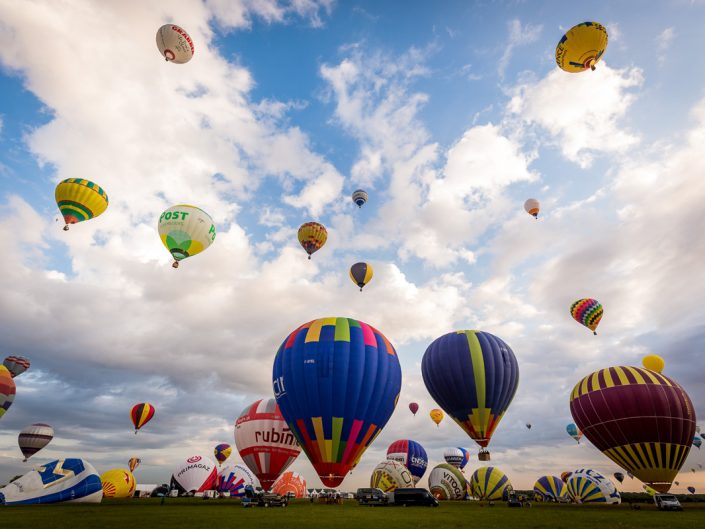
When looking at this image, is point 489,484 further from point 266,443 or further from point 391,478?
point 266,443

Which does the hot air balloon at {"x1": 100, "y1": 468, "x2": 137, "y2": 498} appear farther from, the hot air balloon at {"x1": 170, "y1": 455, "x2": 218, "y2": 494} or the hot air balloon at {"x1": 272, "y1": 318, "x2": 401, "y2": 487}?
the hot air balloon at {"x1": 272, "y1": 318, "x2": 401, "y2": 487}

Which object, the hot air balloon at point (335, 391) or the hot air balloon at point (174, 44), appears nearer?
the hot air balloon at point (335, 391)

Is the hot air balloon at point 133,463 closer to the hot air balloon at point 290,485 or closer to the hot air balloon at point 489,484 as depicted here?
the hot air balloon at point 290,485

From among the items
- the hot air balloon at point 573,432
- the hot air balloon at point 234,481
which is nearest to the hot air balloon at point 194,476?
the hot air balloon at point 234,481

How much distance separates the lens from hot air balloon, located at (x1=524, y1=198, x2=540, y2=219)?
4291 cm

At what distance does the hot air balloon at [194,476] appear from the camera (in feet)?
153


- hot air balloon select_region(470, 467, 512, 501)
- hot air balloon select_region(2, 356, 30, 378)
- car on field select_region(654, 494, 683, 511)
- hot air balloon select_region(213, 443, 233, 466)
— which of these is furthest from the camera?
hot air balloon select_region(213, 443, 233, 466)

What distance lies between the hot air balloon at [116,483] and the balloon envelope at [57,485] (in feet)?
52.5

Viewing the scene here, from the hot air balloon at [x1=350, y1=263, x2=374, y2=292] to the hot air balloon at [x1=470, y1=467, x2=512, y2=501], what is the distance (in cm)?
2222

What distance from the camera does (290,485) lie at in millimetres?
42969

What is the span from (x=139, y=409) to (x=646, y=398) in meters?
48.6

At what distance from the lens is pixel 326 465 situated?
82.0 feet

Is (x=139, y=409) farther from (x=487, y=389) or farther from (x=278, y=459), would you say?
(x=487, y=389)

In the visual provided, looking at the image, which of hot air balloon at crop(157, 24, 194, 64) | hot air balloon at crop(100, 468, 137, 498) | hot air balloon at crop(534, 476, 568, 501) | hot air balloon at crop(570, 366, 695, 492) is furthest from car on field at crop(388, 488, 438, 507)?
hot air balloon at crop(157, 24, 194, 64)
